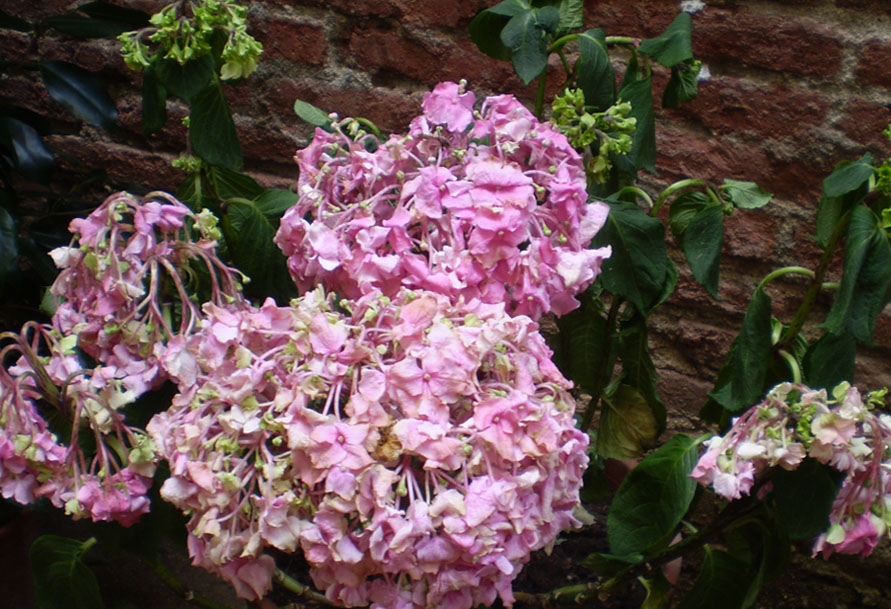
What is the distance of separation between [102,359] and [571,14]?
1.87 feet

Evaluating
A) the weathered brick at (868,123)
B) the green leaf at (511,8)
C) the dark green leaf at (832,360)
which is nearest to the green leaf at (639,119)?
the green leaf at (511,8)

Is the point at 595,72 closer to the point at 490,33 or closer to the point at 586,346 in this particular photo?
the point at 490,33

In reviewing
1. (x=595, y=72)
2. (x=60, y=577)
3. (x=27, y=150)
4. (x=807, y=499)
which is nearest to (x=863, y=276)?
(x=807, y=499)

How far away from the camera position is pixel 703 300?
4.14 ft

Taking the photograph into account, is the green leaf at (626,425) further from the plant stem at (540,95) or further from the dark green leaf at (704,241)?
the plant stem at (540,95)

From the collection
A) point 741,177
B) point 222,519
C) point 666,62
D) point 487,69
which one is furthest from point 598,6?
point 222,519

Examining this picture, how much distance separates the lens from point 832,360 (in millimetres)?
727

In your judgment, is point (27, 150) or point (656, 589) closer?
point (656, 589)

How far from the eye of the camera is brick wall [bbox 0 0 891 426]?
3.59ft

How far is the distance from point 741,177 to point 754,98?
0.11 metres

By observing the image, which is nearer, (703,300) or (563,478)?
(563,478)

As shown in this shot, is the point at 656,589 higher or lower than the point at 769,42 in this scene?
lower

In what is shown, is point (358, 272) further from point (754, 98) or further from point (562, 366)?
point (754, 98)

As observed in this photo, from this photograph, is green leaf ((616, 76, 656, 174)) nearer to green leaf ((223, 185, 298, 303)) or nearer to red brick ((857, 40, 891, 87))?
green leaf ((223, 185, 298, 303))
